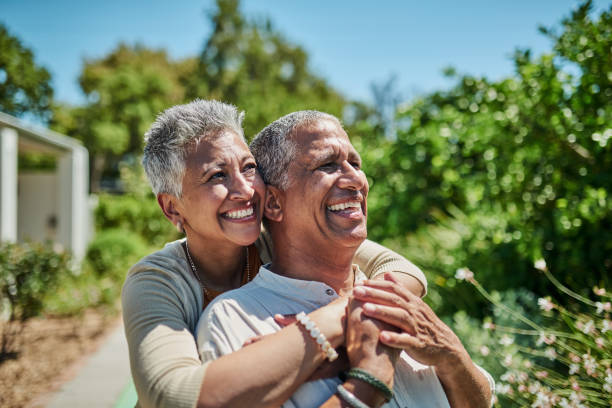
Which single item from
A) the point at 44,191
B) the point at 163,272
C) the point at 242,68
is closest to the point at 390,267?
the point at 163,272

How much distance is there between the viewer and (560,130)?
12.9 ft

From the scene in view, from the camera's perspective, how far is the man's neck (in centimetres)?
213

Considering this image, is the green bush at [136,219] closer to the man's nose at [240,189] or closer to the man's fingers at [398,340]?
the man's nose at [240,189]

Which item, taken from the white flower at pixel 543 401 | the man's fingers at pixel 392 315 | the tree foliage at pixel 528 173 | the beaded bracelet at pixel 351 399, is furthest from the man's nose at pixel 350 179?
the tree foliage at pixel 528 173

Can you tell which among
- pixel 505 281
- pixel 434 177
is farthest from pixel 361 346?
pixel 434 177

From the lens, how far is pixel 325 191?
80.4 inches

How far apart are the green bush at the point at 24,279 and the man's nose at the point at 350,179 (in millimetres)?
5742

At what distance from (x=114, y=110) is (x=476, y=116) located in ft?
110

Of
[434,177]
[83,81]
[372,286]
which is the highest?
[83,81]

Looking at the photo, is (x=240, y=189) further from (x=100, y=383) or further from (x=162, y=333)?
(x=100, y=383)

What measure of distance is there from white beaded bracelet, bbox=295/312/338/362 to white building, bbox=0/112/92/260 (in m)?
7.55

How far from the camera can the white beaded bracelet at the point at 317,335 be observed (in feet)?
5.26

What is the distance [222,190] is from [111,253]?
36.9 ft

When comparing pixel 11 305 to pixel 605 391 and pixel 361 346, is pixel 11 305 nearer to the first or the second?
pixel 361 346
